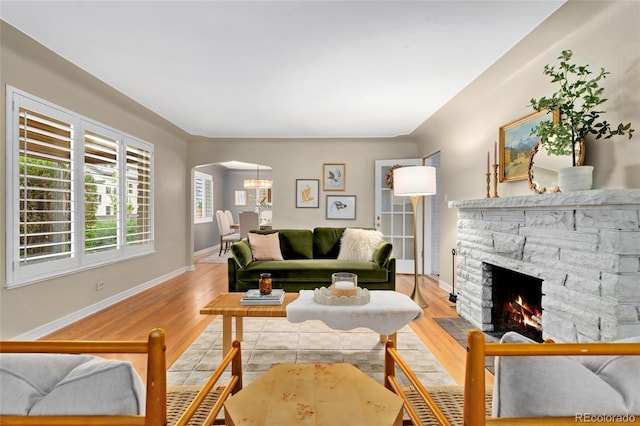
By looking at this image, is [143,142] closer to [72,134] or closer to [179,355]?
[72,134]

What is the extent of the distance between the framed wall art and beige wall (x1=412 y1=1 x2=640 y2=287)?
82 mm

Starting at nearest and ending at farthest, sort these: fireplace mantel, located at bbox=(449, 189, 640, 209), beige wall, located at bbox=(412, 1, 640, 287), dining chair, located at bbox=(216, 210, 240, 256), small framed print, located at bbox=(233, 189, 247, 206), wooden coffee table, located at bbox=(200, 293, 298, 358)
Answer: fireplace mantel, located at bbox=(449, 189, 640, 209), beige wall, located at bbox=(412, 1, 640, 287), wooden coffee table, located at bbox=(200, 293, 298, 358), dining chair, located at bbox=(216, 210, 240, 256), small framed print, located at bbox=(233, 189, 247, 206)

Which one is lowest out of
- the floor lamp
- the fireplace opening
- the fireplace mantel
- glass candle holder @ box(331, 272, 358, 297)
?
the fireplace opening

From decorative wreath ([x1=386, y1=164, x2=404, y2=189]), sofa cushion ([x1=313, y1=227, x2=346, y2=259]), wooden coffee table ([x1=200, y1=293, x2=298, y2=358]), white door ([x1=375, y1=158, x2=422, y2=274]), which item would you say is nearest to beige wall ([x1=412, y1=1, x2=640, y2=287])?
white door ([x1=375, y1=158, x2=422, y2=274])

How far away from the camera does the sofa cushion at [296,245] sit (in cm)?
415

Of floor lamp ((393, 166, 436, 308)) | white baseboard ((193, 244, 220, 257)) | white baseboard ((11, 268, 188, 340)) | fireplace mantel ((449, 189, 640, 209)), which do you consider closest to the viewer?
fireplace mantel ((449, 189, 640, 209))

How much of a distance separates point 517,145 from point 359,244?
1955mm

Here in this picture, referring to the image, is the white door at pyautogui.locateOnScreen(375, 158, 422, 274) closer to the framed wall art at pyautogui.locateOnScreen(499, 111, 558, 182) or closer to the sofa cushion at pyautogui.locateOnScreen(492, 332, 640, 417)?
the framed wall art at pyautogui.locateOnScreen(499, 111, 558, 182)

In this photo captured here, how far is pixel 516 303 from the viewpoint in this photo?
279cm

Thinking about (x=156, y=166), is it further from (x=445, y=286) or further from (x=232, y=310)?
(x=445, y=286)

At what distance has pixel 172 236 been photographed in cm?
538

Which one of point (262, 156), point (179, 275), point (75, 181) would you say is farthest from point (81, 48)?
point (179, 275)

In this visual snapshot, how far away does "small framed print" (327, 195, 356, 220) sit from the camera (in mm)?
5801

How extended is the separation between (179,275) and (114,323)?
2308 millimetres
